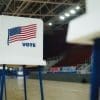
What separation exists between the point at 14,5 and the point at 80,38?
14215 mm

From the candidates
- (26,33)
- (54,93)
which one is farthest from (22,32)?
(54,93)

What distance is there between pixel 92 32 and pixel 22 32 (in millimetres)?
1776

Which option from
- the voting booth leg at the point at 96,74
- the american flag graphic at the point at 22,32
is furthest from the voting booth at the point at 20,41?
the voting booth leg at the point at 96,74

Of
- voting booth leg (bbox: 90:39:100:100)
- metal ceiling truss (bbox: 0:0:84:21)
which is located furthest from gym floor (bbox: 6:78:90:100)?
metal ceiling truss (bbox: 0:0:84:21)

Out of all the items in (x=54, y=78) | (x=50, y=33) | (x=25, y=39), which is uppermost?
(x=50, y=33)

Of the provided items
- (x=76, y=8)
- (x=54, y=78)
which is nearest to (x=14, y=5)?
(x=76, y=8)

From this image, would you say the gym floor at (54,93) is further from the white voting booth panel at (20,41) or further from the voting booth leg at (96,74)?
the voting booth leg at (96,74)

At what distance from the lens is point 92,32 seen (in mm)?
639

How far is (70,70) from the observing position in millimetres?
13133

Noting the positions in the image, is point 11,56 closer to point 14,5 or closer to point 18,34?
point 18,34

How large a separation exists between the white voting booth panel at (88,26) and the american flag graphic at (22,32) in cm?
162

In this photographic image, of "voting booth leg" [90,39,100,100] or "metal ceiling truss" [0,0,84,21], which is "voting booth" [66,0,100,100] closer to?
"voting booth leg" [90,39,100,100]

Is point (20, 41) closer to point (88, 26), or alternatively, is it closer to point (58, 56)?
point (88, 26)

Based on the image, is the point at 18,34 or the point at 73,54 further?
the point at 73,54
